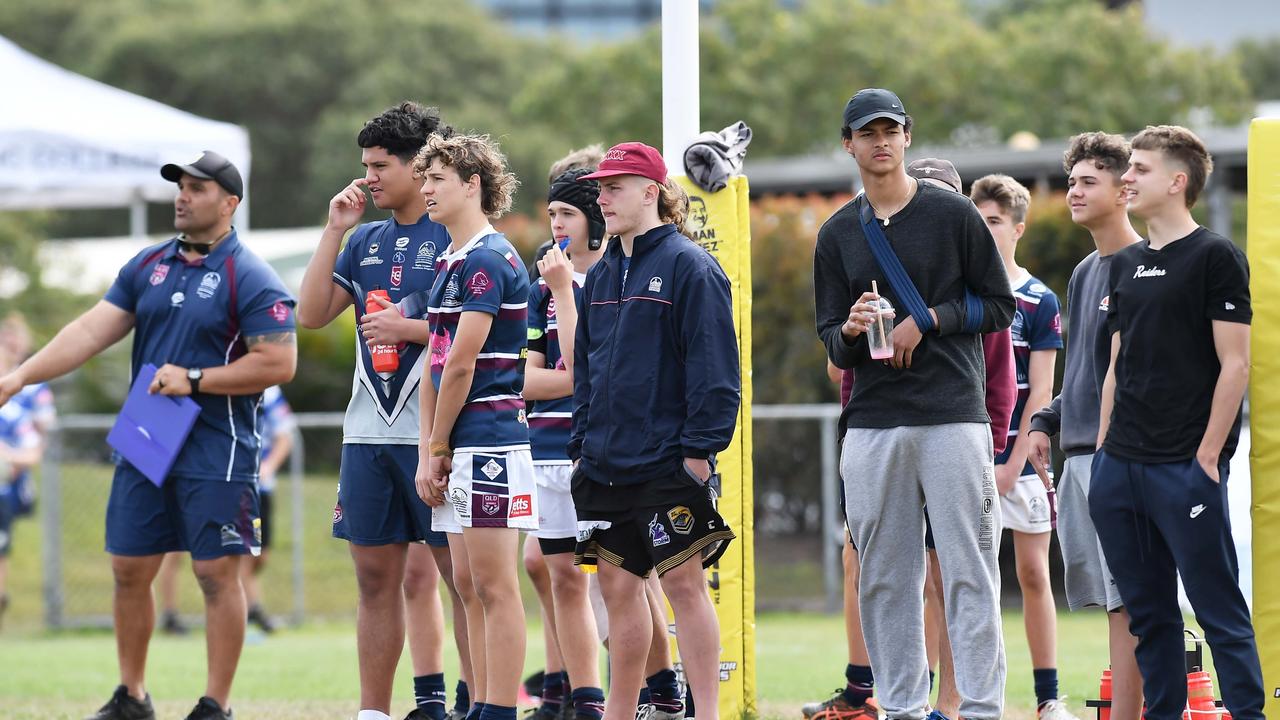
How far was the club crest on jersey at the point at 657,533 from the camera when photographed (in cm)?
548

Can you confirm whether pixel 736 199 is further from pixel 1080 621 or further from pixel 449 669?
pixel 1080 621

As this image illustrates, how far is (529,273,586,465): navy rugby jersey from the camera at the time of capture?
274 inches

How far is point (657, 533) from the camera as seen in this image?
548 cm

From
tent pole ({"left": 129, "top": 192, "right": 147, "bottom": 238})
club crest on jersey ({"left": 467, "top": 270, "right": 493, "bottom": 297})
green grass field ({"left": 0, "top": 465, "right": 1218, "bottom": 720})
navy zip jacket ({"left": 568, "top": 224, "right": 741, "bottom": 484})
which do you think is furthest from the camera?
tent pole ({"left": 129, "top": 192, "right": 147, "bottom": 238})

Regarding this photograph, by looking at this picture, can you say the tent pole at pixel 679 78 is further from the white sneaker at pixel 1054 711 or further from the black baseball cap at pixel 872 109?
the white sneaker at pixel 1054 711

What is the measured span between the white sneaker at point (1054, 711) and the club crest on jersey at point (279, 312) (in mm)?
3901

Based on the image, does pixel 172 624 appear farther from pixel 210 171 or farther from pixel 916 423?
pixel 916 423

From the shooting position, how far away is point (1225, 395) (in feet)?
17.2

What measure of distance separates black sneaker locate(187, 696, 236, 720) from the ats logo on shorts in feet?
5.97

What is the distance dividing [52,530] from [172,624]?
1832 mm

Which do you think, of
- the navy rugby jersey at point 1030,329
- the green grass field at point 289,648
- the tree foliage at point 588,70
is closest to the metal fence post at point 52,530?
the green grass field at point 289,648

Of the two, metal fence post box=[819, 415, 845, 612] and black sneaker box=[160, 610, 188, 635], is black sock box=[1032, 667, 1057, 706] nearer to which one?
metal fence post box=[819, 415, 845, 612]

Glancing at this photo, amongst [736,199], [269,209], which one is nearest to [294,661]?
[736,199]

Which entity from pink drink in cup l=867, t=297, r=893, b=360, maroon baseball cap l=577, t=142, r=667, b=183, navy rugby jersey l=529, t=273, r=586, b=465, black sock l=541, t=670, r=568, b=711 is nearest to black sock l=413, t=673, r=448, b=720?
black sock l=541, t=670, r=568, b=711
